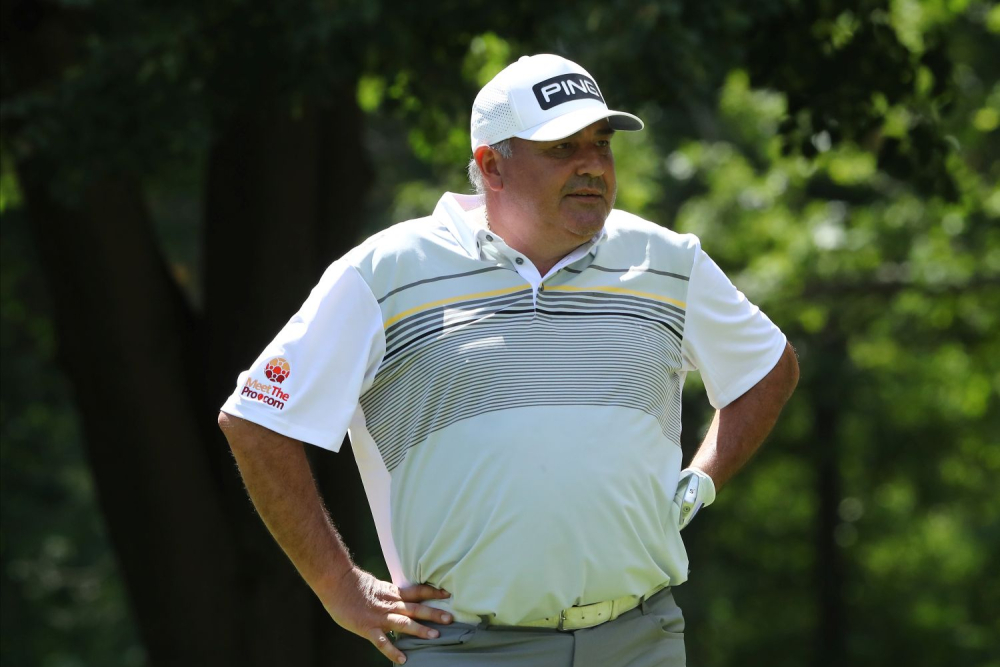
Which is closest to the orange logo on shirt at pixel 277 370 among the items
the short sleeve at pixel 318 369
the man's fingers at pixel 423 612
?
the short sleeve at pixel 318 369

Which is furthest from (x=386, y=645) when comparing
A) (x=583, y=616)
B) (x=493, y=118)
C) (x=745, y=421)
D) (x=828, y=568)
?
(x=828, y=568)

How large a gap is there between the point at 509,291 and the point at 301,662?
13.8ft

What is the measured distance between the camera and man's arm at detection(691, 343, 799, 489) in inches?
136

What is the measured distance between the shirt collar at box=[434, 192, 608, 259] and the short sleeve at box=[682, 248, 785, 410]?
265 millimetres

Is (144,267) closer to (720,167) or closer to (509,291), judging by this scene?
(509,291)

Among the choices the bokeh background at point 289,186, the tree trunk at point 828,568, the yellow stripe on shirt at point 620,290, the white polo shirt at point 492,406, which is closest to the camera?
the white polo shirt at point 492,406

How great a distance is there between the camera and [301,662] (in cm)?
674

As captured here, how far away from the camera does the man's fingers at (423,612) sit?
9.77 ft

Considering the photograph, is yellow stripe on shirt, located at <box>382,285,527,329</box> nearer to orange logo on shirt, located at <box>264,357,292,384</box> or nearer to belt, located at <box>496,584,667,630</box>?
orange logo on shirt, located at <box>264,357,292,384</box>

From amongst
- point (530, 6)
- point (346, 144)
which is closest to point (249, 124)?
point (346, 144)

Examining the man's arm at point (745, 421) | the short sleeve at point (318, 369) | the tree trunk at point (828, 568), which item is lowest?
the tree trunk at point (828, 568)

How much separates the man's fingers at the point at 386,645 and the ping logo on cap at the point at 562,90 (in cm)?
122

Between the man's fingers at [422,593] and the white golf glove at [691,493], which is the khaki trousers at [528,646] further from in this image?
the white golf glove at [691,493]

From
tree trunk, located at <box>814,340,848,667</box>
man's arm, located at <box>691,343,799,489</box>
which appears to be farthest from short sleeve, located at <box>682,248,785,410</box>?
tree trunk, located at <box>814,340,848,667</box>
